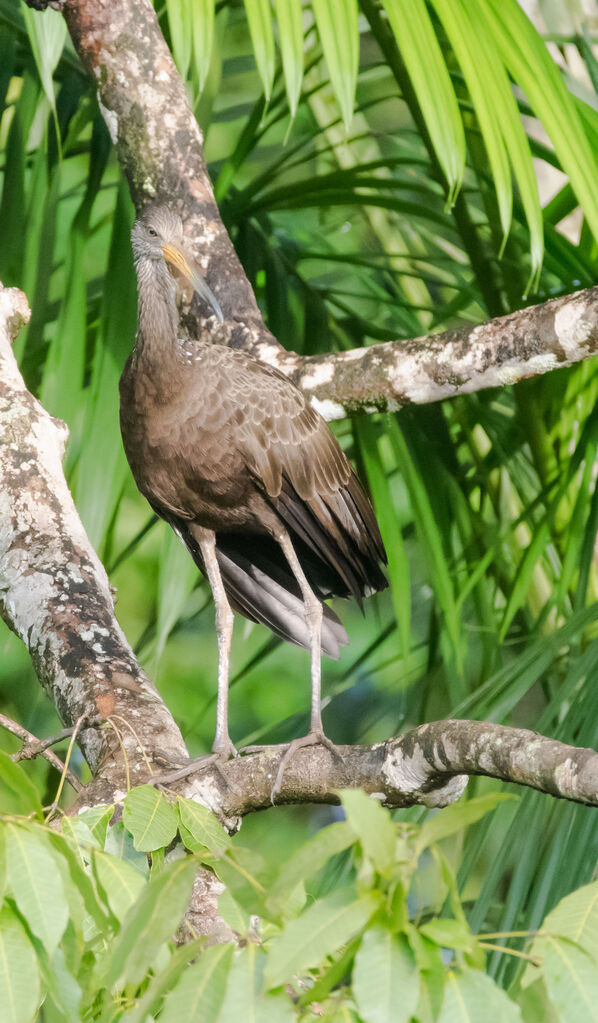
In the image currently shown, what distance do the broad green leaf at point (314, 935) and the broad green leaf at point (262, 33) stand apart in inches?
57.1

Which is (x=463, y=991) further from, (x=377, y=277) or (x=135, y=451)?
(x=377, y=277)

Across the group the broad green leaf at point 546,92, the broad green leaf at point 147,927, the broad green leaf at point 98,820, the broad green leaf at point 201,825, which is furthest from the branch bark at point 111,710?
the broad green leaf at point 546,92

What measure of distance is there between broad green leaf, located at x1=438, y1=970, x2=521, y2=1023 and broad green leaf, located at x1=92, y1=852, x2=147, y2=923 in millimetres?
307

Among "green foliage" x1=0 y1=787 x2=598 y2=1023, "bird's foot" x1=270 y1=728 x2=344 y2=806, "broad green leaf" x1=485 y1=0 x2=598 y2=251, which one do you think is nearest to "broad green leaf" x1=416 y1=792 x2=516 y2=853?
"green foliage" x1=0 y1=787 x2=598 y2=1023

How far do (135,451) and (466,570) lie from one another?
141 centimetres

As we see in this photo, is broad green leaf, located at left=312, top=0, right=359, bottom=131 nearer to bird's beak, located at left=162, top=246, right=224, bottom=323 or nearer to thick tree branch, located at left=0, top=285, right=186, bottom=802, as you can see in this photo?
bird's beak, located at left=162, top=246, right=224, bottom=323

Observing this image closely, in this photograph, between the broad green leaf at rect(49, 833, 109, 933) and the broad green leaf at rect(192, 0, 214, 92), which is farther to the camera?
the broad green leaf at rect(192, 0, 214, 92)

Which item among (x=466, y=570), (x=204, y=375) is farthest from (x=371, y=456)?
(x=204, y=375)

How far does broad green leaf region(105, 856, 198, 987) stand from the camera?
0.74 metres

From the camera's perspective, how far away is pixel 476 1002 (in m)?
0.71

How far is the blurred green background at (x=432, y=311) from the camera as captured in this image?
199 centimetres

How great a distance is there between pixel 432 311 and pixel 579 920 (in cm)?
283

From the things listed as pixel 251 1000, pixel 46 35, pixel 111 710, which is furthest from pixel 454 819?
pixel 46 35

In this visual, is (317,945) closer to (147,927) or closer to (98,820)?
(147,927)
